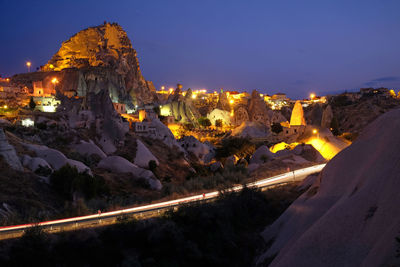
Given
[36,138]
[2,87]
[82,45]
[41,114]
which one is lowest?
[36,138]

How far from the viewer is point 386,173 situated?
32.1ft

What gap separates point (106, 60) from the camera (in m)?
98.2

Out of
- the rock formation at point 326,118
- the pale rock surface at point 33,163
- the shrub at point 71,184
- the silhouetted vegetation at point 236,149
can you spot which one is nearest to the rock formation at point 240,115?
the silhouetted vegetation at point 236,149

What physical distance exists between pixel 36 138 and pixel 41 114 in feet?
32.2

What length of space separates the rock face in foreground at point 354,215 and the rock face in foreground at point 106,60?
75660 mm

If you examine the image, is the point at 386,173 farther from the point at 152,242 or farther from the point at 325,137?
the point at 325,137

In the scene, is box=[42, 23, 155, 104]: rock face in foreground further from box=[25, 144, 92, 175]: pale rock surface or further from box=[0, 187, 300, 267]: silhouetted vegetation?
box=[0, 187, 300, 267]: silhouetted vegetation

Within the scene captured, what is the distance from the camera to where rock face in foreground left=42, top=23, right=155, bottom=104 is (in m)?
86.9

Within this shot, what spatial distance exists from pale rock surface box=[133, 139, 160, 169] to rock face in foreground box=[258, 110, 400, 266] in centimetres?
3118

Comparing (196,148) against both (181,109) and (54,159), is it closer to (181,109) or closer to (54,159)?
(54,159)

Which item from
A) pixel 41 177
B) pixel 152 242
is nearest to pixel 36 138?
pixel 41 177

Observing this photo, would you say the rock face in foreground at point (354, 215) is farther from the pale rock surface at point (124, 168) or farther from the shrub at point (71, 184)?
the pale rock surface at point (124, 168)

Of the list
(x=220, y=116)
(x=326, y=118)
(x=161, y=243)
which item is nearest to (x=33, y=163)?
(x=161, y=243)

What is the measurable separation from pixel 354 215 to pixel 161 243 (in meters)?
7.12
